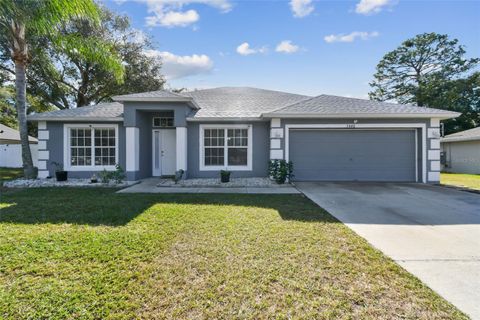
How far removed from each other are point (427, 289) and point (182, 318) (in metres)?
2.69

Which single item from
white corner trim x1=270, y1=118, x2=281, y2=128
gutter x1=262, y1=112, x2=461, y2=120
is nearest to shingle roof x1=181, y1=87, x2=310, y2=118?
white corner trim x1=270, y1=118, x2=281, y2=128

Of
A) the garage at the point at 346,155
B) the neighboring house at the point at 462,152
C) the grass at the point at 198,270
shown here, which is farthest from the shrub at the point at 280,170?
the neighboring house at the point at 462,152

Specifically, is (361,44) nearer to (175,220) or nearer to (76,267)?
(175,220)

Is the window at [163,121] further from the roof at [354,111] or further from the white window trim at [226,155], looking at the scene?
the roof at [354,111]

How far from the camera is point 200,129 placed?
11.5 meters

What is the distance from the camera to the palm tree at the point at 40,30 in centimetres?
775

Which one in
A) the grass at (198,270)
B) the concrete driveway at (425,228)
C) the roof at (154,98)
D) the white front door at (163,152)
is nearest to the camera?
the grass at (198,270)

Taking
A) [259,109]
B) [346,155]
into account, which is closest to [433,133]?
[346,155]

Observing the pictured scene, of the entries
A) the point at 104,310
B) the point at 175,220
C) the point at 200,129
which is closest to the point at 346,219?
the point at 175,220

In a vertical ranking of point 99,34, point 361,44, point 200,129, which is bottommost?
point 200,129

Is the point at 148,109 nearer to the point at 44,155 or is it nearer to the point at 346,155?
the point at 44,155

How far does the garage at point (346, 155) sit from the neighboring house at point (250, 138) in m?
0.04

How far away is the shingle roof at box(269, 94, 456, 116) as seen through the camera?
10.5 metres

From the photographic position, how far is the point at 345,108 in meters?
11.1
